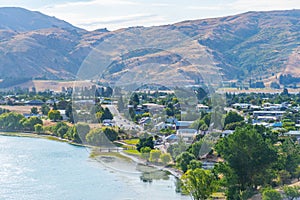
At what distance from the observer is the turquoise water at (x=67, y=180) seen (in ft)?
31.7

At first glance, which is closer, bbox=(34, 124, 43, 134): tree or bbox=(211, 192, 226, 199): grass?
bbox=(211, 192, 226, 199): grass

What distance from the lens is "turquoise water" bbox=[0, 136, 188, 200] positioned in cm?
966

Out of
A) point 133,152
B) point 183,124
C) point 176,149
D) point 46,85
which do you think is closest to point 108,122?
point 183,124

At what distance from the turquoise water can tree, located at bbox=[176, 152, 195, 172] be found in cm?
31

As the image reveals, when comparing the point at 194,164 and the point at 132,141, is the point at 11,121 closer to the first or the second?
the point at 132,141

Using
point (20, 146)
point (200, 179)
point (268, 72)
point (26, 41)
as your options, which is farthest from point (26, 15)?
point (200, 179)

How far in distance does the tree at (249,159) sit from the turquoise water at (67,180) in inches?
44.1

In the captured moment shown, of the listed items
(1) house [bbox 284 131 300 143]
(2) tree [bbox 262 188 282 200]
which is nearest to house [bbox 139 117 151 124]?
(1) house [bbox 284 131 300 143]

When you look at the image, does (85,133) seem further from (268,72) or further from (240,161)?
(268,72)

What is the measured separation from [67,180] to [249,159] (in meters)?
3.62

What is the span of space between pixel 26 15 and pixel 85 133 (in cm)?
9375

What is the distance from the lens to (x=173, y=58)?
24.1 m

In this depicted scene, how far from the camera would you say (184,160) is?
11.2 meters

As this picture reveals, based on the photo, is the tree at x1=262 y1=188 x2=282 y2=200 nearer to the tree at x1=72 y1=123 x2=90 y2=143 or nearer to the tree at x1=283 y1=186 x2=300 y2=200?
the tree at x1=283 y1=186 x2=300 y2=200
